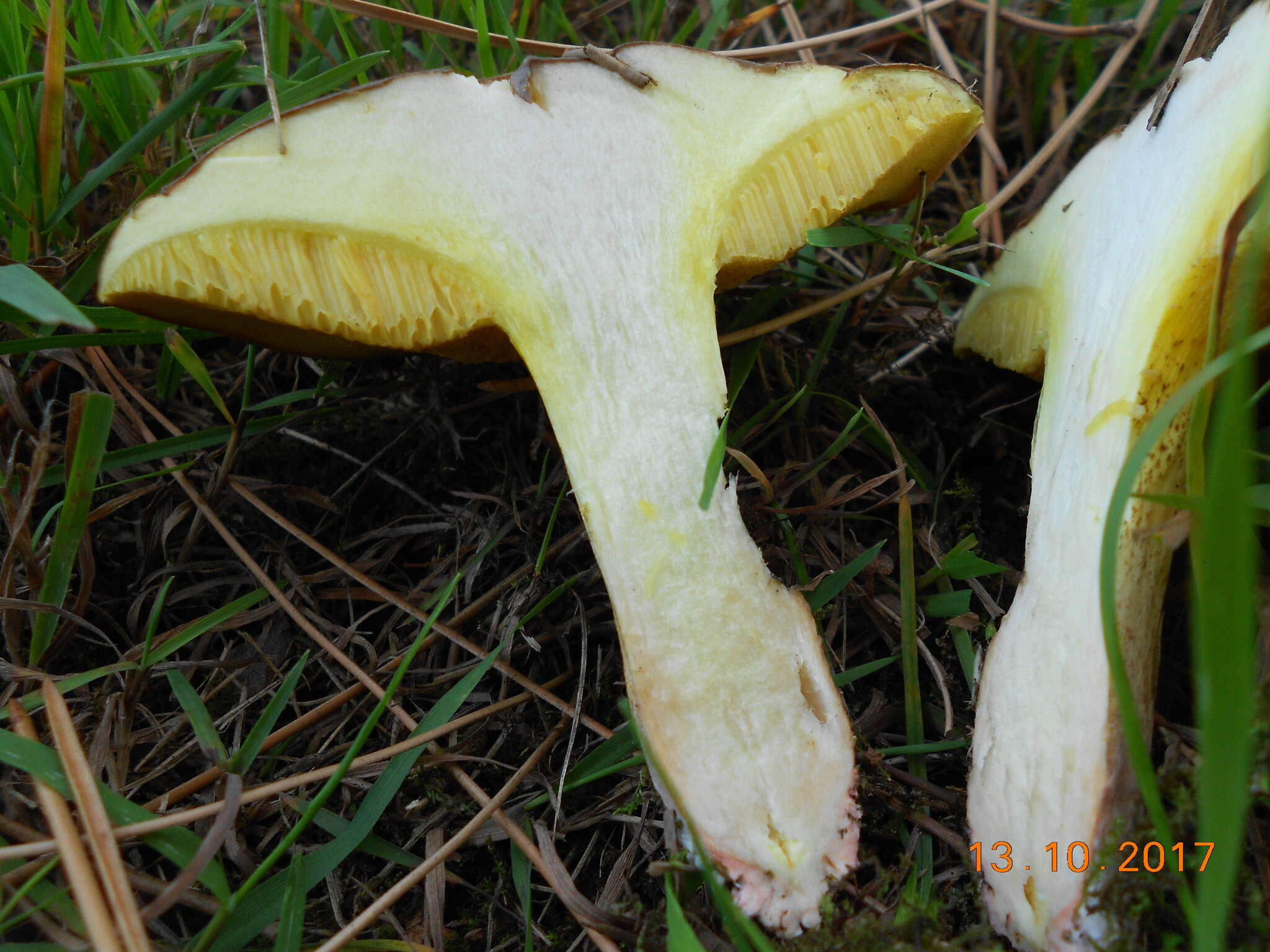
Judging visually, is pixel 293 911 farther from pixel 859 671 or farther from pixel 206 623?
pixel 859 671

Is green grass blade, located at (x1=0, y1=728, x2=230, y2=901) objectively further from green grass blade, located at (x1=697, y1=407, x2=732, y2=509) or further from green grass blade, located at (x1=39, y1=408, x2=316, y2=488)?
green grass blade, located at (x1=697, y1=407, x2=732, y2=509)

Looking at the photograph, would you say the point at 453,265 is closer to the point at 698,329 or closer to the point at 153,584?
the point at 698,329

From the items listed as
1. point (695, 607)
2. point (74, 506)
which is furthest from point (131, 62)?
point (695, 607)

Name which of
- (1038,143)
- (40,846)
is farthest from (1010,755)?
(1038,143)

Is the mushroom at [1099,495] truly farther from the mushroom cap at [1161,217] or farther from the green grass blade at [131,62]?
the green grass blade at [131,62]

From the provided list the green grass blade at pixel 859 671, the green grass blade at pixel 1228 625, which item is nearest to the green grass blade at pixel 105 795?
the green grass blade at pixel 859 671
